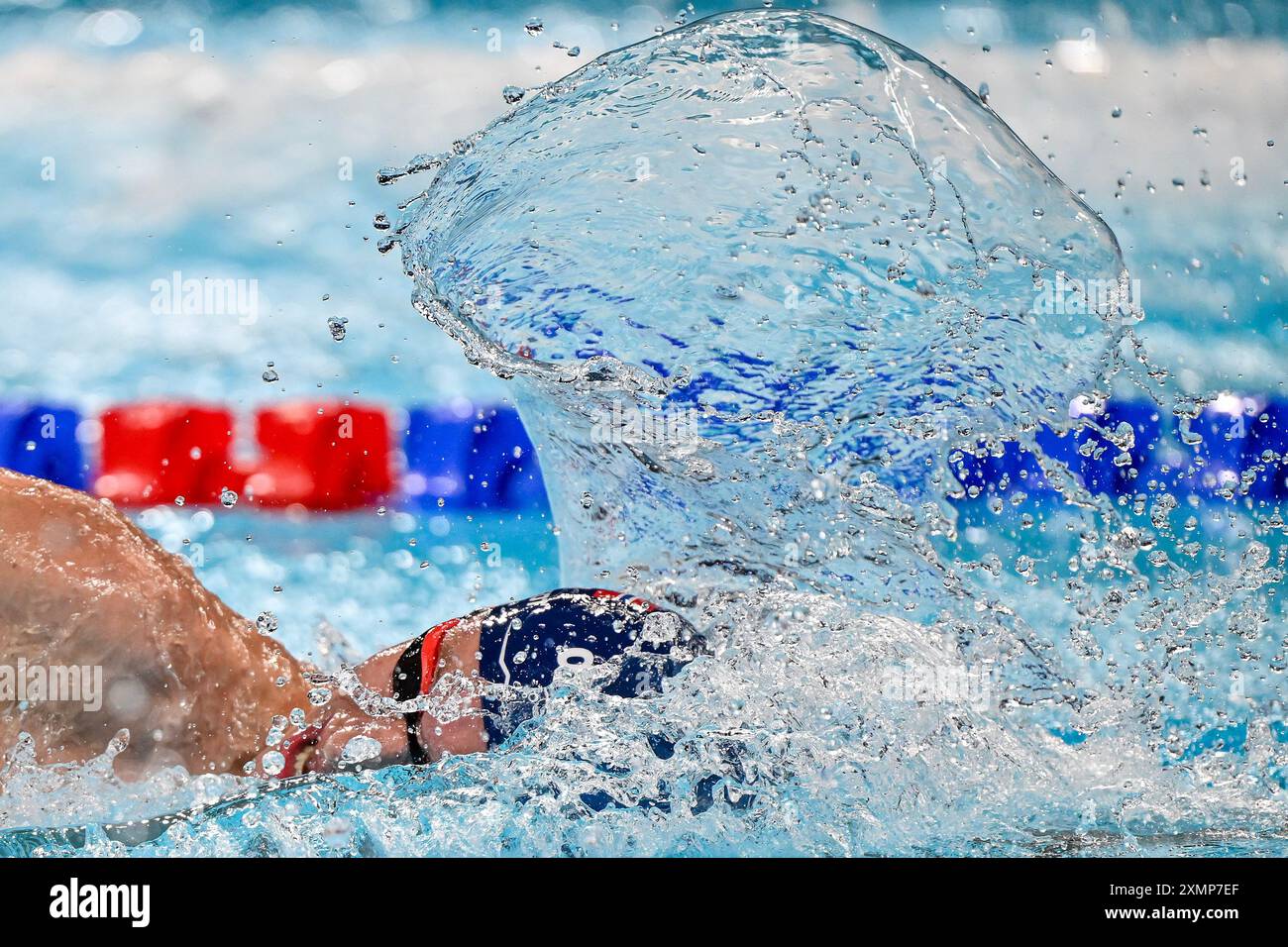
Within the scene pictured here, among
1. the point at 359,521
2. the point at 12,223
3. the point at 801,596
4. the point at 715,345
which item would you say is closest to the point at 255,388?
the point at 359,521

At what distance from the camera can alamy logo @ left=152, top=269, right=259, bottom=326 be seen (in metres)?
2.97

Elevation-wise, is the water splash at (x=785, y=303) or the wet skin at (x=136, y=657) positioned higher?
the water splash at (x=785, y=303)

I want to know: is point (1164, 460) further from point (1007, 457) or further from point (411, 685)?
point (411, 685)

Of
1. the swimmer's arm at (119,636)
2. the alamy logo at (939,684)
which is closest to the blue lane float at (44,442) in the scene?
the swimmer's arm at (119,636)

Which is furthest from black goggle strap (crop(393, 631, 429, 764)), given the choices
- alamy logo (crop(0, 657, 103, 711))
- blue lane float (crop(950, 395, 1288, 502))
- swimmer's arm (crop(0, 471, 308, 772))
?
blue lane float (crop(950, 395, 1288, 502))

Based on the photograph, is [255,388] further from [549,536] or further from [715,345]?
[715,345]

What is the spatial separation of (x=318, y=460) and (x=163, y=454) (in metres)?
0.39

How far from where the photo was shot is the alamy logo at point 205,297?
9.75ft

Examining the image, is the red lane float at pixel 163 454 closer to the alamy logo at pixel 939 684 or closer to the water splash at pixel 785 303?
the water splash at pixel 785 303

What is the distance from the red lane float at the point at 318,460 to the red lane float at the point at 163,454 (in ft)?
0.32

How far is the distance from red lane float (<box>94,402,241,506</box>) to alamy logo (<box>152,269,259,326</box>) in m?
0.27

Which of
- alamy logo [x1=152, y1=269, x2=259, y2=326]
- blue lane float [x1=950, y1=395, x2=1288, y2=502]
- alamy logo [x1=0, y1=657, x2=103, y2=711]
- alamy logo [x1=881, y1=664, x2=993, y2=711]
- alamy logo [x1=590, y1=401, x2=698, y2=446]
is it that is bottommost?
alamy logo [x1=881, y1=664, x2=993, y2=711]
